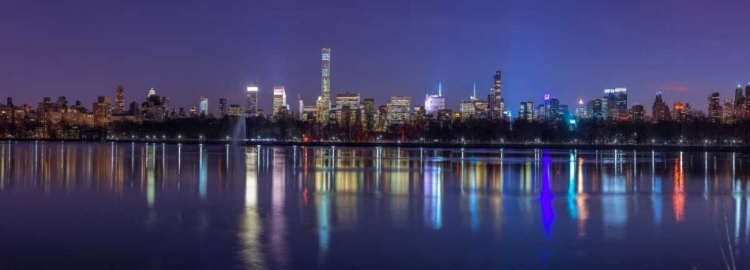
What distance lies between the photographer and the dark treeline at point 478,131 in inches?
5167

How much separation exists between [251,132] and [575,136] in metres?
69.2

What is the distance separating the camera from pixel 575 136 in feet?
464

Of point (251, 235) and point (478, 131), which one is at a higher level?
point (478, 131)

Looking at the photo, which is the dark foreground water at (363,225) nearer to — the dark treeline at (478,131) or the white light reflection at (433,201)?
the white light reflection at (433,201)

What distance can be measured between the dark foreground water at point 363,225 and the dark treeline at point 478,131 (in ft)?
360

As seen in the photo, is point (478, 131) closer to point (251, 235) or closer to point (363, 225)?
A: point (363, 225)

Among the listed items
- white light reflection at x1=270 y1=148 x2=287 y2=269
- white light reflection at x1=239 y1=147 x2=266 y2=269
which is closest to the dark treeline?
white light reflection at x1=270 y1=148 x2=287 y2=269

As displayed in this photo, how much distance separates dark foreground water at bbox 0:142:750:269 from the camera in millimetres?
12859

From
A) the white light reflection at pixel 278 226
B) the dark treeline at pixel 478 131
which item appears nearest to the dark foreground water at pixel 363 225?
the white light reflection at pixel 278 226

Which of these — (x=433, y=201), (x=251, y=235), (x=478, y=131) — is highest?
(x=478, y=131)

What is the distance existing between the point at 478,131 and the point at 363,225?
426ft

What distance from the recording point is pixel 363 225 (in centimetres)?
1681

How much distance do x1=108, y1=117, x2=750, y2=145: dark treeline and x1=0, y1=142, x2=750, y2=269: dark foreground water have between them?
360 feet

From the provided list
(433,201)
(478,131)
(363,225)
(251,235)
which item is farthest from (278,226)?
(478,131)
